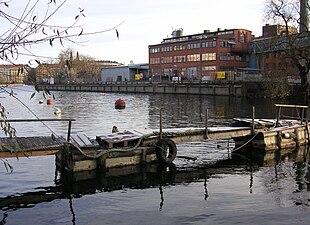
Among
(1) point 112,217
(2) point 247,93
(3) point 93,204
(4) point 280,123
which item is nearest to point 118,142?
(3) point 93,204

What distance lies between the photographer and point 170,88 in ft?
360

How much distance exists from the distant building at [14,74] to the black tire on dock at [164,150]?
13.1m

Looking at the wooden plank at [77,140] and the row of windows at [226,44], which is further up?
the row of windows at [226,44]

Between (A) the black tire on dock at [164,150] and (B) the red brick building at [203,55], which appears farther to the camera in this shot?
(B) the red brick building at [203,55]

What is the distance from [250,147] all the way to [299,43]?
49154mm

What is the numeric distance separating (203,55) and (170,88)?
20.8 m

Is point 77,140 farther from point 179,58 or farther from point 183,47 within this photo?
point 179,58

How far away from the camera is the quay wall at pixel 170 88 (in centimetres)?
8814

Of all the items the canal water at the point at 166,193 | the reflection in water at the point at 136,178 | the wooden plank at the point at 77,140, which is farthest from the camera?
the wooden plank at the point at 77,140

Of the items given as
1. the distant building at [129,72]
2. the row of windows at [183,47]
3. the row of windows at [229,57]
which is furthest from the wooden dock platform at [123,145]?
the distant building at [129,72]

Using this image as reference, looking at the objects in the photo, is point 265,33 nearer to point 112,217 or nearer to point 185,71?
point 185,71

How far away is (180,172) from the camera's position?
18.3 meters

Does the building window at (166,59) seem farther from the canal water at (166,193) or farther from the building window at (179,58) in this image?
the canal water at (166,193)

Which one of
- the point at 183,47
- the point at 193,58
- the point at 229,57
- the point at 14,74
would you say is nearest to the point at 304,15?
the point at 229,57
